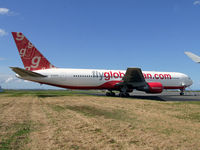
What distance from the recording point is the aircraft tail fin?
20.4 m

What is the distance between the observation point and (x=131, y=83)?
75.3 feet

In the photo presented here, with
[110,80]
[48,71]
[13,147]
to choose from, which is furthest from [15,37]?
[13,147]

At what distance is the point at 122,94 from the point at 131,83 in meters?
1.96

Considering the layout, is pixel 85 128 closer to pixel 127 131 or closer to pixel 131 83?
pixel 127 131

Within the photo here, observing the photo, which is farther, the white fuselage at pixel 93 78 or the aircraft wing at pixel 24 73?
the white fuselage at pixel 93 78

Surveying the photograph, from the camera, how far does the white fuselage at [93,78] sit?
21.2 m

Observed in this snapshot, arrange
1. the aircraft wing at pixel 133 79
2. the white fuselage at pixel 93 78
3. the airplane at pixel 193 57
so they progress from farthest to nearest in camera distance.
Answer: the aircraft wing at pixel 133 79
the white fuselage at pixel 93 78
the airplane at pixel 193 57

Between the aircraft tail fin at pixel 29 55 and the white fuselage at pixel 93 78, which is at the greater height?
the aircraft tail fin at pixel 29 55

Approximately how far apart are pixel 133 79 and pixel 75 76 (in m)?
7.64

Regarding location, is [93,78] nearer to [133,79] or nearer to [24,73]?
[133,79]

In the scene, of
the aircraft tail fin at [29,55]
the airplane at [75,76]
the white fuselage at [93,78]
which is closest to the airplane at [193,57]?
the airplane at [75,76]

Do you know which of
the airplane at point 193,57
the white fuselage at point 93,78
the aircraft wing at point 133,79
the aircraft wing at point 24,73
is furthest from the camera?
the aircraft wing at point 133,79

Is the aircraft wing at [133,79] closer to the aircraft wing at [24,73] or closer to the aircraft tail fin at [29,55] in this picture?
the aircraft tail fin at [29,55]

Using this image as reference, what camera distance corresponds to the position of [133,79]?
22.6 m
